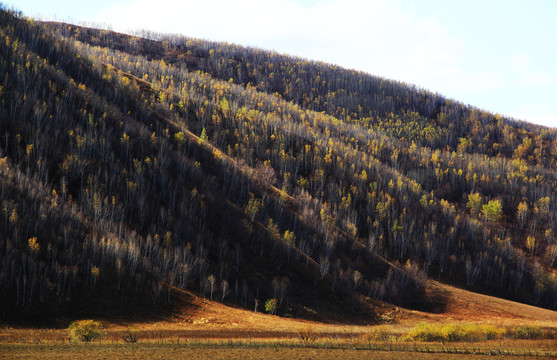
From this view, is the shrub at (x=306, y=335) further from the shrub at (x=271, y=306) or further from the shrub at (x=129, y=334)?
the shrub at (x=129, y=334)

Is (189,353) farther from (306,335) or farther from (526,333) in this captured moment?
(526,333)

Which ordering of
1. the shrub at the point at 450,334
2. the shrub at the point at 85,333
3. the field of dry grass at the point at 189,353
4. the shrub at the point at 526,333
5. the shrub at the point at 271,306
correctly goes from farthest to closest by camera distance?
the shrub at the point at 271,306 → the shrub at the point at 526,333 → the shrub at the point at 450,334 → the shrub at the point at 85,333 → the field of dry grass at the point at 189,353

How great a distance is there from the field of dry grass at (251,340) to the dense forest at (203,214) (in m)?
5.11

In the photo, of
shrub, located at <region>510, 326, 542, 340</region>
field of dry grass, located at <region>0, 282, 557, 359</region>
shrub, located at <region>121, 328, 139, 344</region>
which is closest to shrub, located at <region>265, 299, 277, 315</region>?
field of dry grass, located at <region>0, 282, 557, 359</region>

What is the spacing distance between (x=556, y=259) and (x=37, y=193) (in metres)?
122

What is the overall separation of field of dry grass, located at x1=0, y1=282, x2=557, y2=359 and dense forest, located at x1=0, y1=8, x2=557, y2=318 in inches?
201

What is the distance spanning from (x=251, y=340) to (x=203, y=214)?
37.5 metres

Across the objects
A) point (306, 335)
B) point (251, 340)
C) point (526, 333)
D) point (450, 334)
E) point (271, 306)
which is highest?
point (450, 334)

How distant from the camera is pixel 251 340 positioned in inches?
1521

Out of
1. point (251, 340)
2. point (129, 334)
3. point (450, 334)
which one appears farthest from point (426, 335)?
point (129, 334)

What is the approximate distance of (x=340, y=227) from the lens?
313 feet

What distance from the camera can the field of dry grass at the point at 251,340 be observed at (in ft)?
96.8

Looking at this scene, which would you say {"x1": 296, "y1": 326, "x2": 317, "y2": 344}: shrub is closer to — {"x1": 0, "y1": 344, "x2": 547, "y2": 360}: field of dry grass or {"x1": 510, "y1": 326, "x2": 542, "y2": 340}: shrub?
{"x1": 0, "y1": 344, "x2": 547, "y2": 360}: field of dry grass

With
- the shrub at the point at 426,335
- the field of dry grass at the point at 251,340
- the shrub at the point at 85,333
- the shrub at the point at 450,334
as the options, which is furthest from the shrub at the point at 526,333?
the shrub at the point at 85,333
